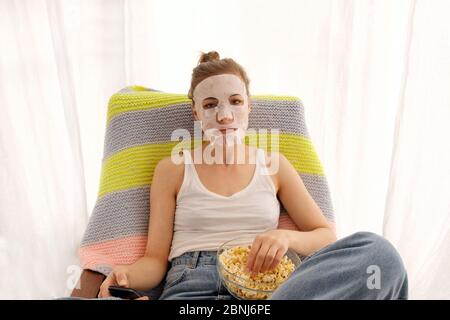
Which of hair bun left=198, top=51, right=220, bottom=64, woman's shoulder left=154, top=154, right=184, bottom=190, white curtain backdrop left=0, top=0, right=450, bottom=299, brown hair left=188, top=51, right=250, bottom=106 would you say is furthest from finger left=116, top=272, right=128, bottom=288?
hair bun left=198, top=51, right=220, bottom=64

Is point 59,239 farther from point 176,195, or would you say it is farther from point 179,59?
point 179,59

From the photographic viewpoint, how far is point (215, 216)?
3.22 ft

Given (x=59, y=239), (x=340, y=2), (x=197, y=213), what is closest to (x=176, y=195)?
(x=197, y=213)

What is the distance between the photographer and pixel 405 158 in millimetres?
1296

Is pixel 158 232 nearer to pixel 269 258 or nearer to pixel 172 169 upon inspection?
pixel 172 169

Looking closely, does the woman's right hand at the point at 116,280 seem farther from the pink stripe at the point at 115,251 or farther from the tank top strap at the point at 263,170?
the tank top strap at the point at 263,170

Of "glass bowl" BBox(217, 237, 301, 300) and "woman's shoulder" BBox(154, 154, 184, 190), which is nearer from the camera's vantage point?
"glass bowl" BBox(217, 237, 301, 300)

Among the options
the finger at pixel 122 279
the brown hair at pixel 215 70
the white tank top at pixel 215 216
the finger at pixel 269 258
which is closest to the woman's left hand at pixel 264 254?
the finger at pixel 269 258

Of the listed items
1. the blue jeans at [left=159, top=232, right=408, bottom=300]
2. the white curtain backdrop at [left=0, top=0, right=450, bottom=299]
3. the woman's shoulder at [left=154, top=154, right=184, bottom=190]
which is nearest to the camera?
the blue jeans at [left=159, top=232, right=408, bottom=300]

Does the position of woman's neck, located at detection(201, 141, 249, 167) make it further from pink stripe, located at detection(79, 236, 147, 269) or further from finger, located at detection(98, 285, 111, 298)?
finger, located at detection(98, 285, 111, 298)

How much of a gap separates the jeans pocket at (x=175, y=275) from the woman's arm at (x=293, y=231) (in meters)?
0.17

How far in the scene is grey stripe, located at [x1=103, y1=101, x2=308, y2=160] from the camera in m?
1.12

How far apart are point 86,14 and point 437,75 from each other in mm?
1023

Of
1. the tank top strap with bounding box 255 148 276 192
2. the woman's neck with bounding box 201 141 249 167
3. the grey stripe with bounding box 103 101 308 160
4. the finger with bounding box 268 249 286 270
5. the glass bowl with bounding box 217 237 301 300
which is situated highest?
the grey stripe with bounding box 103 101 308 160
